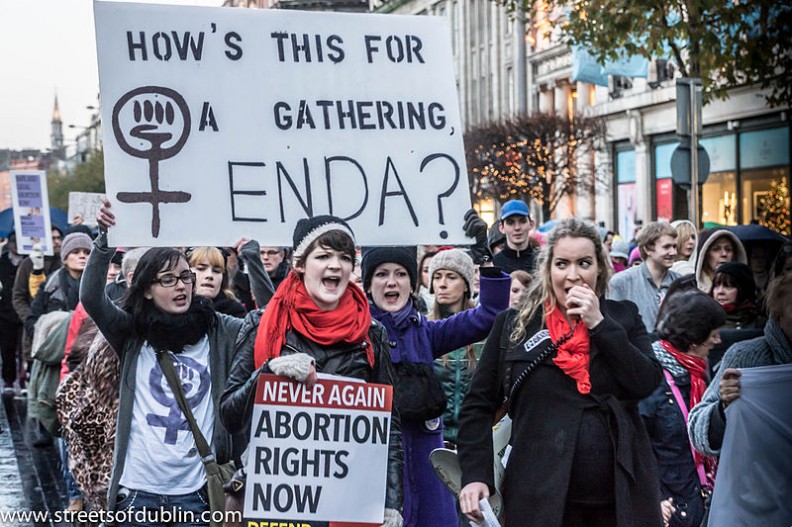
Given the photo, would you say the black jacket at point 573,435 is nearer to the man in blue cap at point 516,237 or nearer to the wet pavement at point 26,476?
the wet pavement at point 26,476

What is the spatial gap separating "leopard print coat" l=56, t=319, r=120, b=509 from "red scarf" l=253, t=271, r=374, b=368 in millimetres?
1274

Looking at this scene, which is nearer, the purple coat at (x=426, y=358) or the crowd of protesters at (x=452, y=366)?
the crowd of protesters at (x=452, y=366)

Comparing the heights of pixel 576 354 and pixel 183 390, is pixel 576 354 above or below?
above

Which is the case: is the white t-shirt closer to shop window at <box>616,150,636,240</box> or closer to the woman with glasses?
the woman with glasses

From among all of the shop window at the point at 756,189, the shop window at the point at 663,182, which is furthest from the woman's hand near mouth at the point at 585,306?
the shop window at the point at 663,182

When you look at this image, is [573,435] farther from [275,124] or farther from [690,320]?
[275,124]

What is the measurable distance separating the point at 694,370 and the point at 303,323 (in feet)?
6.69

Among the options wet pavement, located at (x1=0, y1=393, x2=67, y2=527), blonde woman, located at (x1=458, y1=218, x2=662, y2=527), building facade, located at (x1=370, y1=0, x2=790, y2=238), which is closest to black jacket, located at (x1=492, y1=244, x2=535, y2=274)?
wet pavement, located at (x1=0, y1=393, x2=67, y2=527)

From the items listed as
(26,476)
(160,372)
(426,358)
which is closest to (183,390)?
(160,372)

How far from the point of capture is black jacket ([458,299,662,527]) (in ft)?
13.8

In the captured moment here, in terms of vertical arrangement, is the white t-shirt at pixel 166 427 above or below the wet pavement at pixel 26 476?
above

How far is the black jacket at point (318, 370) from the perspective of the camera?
4.43m

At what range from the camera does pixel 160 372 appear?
5.20 meters

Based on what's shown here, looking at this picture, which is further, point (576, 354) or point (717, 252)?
point (717, 252)
